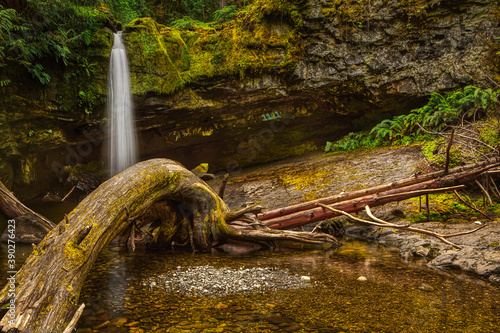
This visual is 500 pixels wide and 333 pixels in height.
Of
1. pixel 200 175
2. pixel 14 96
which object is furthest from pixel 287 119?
pixel 14 96

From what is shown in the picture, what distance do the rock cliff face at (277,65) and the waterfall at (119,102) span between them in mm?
290

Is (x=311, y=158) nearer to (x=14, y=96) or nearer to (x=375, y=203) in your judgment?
(x=375, y=203)

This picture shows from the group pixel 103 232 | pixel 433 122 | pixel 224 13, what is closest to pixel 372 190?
pixel 103 232

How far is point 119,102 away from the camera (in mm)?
10461

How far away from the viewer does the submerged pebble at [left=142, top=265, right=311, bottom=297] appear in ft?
10.8

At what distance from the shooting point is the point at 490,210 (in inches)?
224

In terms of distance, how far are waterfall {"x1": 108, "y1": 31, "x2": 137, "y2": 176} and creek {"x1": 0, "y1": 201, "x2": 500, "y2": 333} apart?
7.11 meters

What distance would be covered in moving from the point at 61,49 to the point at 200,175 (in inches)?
259

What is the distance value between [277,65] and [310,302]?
8919 mm

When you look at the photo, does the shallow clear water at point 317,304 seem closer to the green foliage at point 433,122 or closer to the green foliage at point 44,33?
the green foliage at point 433,122

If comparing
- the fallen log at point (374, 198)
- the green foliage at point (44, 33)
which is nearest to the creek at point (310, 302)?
the fallen log at point (374, 198)

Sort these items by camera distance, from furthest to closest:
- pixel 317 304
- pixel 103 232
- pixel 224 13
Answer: pixel 224 13, pixel 103 232, pixel 317 304

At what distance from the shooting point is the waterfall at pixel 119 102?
10.2 m

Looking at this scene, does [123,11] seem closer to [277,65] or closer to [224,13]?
[224,13]
